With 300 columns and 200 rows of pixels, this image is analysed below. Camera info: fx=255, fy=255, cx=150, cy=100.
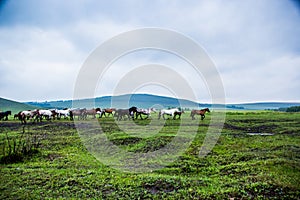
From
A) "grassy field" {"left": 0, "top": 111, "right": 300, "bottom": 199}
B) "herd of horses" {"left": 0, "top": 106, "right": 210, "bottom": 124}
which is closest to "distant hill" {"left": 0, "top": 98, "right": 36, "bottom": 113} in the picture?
"herd of horses" {"left": 0, "top": 106, "right": 210, "bottom": 124}

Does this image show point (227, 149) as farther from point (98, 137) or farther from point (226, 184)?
point (98, 137)

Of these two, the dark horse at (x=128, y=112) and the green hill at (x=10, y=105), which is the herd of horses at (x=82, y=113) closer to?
the dark horse at (x=128, y=112)

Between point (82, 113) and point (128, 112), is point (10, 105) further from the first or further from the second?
point (128, 112)

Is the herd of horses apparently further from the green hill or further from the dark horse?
the green hill

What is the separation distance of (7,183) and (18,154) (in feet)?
11.4

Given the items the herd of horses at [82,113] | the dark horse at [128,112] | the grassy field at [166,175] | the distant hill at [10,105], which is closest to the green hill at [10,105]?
the distant hill at [10,105]

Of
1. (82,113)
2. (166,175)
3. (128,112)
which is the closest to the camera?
(166,175)

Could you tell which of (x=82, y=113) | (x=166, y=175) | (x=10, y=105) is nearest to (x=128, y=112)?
(x=82, y=113)

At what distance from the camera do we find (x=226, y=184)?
8312 millimetres

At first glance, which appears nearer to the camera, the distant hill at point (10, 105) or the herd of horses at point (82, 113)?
the herd of horses at point (82, 113)

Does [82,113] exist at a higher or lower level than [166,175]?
higher

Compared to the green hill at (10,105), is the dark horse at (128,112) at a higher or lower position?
lower

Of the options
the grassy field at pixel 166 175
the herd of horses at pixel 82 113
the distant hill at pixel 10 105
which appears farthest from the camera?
the distant hill at pixel 10 105

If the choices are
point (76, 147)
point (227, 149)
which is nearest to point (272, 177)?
point (227, 149)
